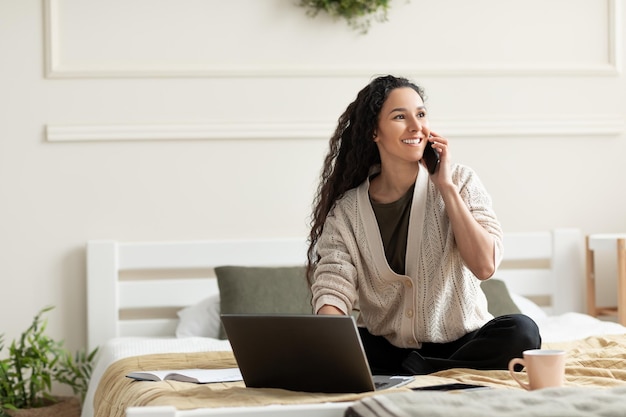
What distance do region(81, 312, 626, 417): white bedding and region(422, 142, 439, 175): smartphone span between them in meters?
A: 0.79

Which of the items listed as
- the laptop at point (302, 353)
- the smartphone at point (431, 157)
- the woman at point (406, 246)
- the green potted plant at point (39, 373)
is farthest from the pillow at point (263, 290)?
the laptop at point (302, 353)

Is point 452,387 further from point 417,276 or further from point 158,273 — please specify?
point 158,273

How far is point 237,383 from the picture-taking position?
2016 millimetres

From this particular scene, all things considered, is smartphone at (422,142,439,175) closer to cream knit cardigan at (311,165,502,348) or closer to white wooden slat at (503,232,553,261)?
cream knit cardigan at (311,165,502,348)

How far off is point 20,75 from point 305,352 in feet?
6.69

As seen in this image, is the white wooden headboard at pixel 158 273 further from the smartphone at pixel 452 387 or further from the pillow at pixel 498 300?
the smartphone at pixel 452 387

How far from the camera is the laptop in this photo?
1750 millimetres

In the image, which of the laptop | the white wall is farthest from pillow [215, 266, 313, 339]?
the laptop

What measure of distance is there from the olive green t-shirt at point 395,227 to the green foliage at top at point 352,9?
132cm

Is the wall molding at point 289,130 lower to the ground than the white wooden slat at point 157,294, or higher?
higher

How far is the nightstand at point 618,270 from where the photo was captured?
3340mm

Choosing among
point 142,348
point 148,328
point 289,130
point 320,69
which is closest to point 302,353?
point 142,348

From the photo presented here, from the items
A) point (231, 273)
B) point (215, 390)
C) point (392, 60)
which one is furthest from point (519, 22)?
point (215, 390)

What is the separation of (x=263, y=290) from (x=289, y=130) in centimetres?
65
